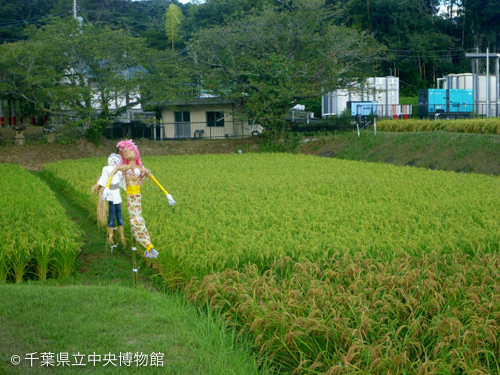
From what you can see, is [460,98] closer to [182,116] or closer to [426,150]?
[426,150]

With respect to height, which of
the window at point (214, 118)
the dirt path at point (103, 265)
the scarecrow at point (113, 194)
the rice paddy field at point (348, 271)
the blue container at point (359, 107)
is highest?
the blue container at point (359, 107)

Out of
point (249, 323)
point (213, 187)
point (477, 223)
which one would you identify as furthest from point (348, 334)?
point (213, 187)

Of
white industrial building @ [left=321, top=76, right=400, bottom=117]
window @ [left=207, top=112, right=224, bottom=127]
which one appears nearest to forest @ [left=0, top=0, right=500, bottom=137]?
window @ [left=207, top=112, right=224, bottom=127]

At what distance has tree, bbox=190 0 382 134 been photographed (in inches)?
1072

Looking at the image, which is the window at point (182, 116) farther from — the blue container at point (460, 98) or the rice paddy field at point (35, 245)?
the rice paddy field at point (35, 245)

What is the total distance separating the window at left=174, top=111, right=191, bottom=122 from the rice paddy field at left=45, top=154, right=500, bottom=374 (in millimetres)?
22484

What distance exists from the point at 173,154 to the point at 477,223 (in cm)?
2211

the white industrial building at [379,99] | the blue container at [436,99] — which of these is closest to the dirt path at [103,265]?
the blue container at [436,99]

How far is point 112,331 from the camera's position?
4609 millimetres

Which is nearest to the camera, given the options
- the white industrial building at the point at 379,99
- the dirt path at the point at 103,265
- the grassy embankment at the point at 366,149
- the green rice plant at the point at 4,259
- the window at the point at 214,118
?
the green rice plant at the point at 4,259

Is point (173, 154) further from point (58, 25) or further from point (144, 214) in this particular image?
point (144, 214)

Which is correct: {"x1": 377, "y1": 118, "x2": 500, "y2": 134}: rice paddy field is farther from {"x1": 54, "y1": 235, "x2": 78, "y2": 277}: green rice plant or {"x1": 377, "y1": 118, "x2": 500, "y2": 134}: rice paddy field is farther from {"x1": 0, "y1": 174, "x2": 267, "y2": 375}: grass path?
{"x1": 0, "y1": 174, "x2": 267, "y2": 375}: grass path

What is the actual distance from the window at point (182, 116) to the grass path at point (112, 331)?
28.6 meters

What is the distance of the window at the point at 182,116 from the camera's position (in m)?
34.1
